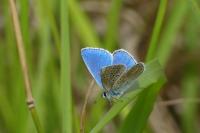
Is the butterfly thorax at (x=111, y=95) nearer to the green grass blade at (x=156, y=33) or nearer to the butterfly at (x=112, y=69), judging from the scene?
the butterfly at (x=112, y=69)

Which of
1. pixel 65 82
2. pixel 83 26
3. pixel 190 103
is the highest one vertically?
pixel 65 82

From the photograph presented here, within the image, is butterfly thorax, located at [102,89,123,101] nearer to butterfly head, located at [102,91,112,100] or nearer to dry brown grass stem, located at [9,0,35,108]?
butterfly head, located at [102,91,112,100]

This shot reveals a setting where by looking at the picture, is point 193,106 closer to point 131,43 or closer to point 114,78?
A: point 131,43

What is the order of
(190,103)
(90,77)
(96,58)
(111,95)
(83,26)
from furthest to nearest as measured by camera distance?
(90,77) → (190,103) → (83,26) → (111,95) → (96,58)

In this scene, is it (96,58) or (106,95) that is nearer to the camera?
(96,58)

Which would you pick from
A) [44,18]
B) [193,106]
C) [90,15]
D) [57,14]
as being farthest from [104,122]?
[90,15]

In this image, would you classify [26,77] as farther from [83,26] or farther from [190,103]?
[190,103]

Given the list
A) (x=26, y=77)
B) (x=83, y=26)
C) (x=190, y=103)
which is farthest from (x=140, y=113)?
(x=190, y=103)
